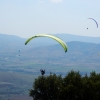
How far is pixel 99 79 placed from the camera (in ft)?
123

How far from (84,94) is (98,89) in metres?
2.08

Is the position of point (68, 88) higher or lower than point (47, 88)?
higher

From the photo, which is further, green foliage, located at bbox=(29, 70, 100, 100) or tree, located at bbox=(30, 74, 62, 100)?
tree, located at bbox=(30, 74, 62, 100)

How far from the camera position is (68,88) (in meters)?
34.4

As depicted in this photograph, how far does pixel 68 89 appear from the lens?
3453 centimetres

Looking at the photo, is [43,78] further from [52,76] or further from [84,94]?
[84,94]

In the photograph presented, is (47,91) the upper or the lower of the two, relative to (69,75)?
lower

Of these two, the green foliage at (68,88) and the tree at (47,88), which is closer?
the green foliage at (68,88)

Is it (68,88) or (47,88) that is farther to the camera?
(47,88)

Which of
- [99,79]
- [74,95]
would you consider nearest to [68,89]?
[74,95]

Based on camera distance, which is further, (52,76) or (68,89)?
(52,76)

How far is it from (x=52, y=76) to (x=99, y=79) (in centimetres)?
711

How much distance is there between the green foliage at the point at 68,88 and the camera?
3478cm

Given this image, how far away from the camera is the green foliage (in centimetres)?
3478
